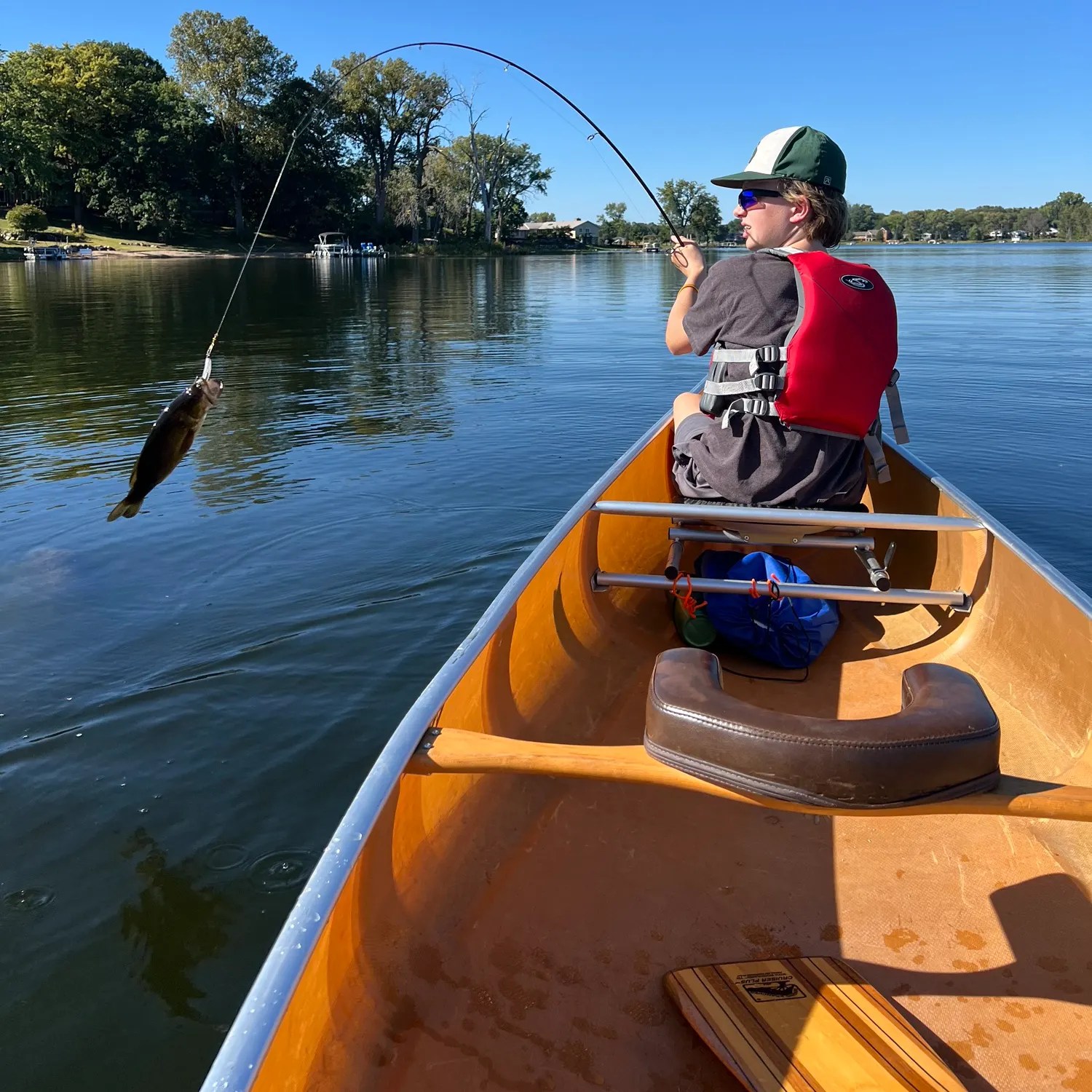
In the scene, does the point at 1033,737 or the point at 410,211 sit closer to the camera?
the point at 1033,737

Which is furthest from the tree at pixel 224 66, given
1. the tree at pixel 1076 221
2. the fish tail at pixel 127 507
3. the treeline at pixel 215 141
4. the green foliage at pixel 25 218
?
the tree at pixel 1076 221

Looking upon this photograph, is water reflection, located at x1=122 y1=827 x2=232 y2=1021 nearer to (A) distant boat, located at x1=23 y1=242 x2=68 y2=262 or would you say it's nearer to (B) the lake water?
(B) the lake water

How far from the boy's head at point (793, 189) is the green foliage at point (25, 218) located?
62.7m

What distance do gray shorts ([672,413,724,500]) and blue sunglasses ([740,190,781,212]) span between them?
83cm

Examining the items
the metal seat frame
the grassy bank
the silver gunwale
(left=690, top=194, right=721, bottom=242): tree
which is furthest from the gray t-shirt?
(left=690, top=194, right=721, bottom=242): tree

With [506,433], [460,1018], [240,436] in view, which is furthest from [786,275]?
[240,436]

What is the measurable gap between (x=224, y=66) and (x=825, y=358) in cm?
8526

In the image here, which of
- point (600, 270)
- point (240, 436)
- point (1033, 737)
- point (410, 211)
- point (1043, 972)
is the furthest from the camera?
point (410, 211)

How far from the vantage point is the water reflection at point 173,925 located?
271 cm

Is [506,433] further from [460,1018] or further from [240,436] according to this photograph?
[460,1018]

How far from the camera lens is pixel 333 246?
234 ft

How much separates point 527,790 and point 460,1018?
81 centimetres

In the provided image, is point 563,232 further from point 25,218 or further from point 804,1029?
point 804,1029

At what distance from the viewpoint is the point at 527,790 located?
273 cm
